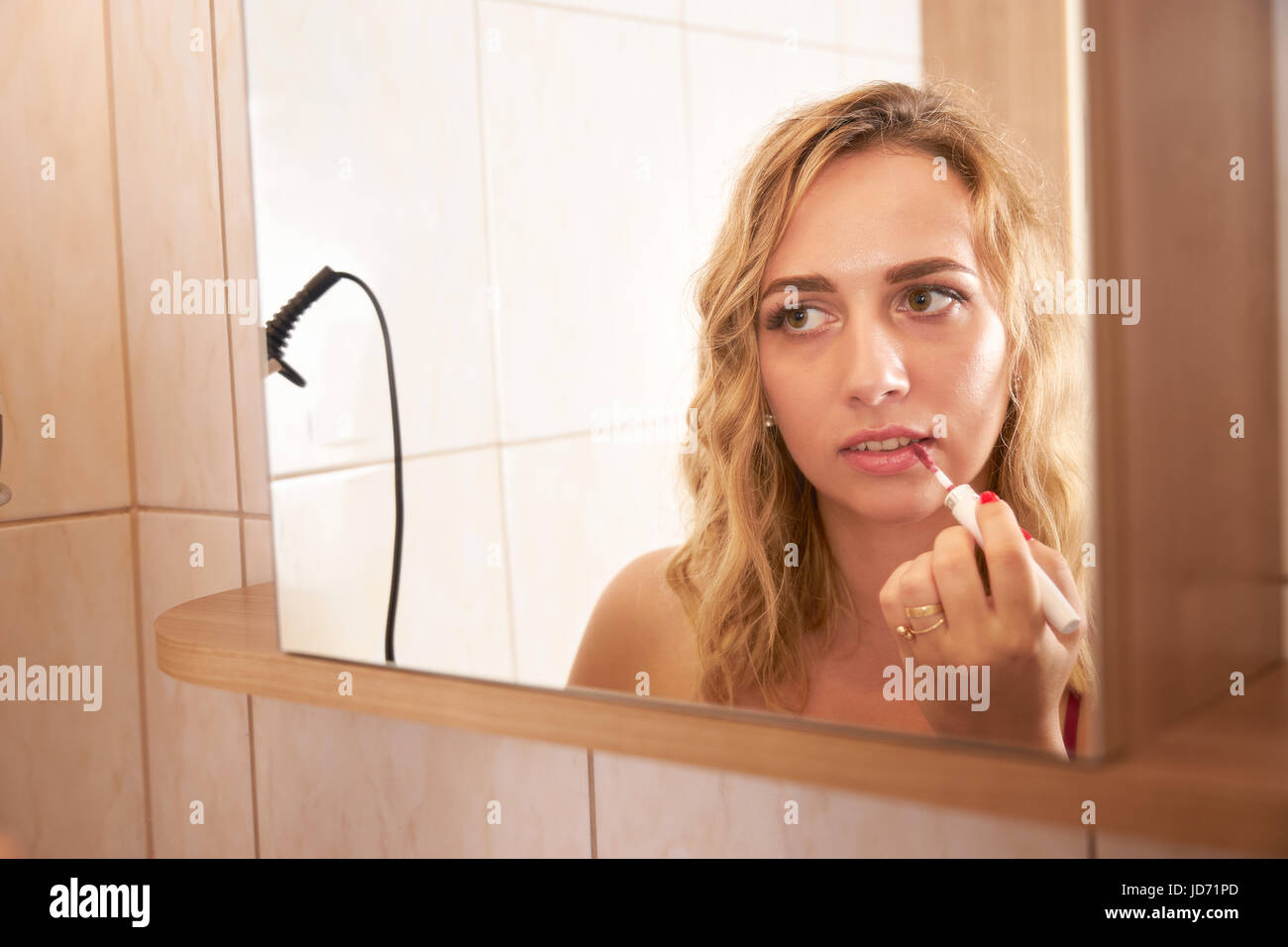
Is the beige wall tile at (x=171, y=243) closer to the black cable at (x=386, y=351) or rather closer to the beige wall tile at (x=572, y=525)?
the black cable at (x=386, y=351)

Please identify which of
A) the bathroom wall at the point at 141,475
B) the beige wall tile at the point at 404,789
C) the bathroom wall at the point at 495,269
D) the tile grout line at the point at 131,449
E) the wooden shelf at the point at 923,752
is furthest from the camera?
the tile grout line at the point at 131,449

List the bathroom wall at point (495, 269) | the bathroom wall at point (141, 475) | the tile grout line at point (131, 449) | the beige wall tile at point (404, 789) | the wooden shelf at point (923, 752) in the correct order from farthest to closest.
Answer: the tile grout line at point (131, 449) < the bathroom wall at point (141, 475) < the beige wall tile at point (404, 789) < the bathroom wall at point (495, 269) < the wooden shelf at point (923, 752)

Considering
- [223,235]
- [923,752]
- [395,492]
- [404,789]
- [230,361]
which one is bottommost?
[404,789]

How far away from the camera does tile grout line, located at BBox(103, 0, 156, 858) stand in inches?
38.7

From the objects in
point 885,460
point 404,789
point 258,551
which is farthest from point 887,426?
point 258,551

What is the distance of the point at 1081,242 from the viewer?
46 cm

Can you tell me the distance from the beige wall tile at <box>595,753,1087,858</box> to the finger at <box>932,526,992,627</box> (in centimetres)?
13

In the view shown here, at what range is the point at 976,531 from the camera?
49 cm

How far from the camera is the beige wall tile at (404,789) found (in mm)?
754

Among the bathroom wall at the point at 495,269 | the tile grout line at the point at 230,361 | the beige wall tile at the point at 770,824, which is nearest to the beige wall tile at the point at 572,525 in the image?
the bathroom wall at the point at 495,269

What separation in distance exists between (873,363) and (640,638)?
0.19 m

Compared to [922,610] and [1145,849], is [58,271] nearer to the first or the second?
[922,610]

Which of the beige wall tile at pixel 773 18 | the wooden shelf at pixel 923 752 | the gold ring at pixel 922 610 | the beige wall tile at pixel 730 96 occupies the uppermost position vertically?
the beige wall tile at pixel 773 18
